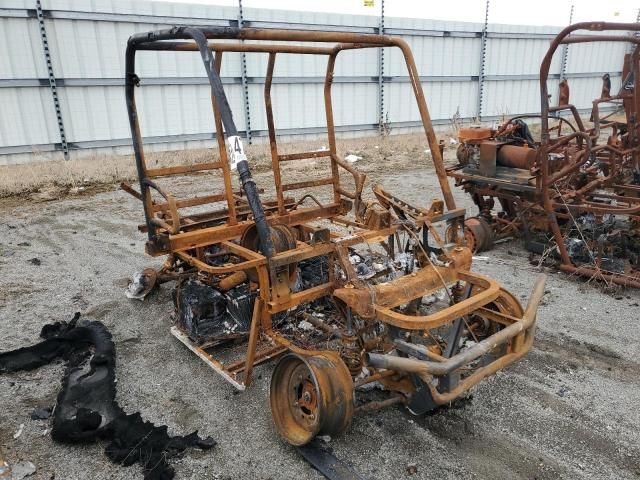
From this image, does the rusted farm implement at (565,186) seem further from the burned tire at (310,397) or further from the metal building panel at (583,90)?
the metal building panel at (583,90)

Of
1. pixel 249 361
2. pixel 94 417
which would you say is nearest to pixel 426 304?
pixel 249 361

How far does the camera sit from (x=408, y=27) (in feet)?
48.9

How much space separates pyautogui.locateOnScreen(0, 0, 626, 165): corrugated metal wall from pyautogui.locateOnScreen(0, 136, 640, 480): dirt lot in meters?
6.70

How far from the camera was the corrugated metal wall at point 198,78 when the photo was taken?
428 inches

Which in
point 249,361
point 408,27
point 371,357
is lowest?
point 249,361

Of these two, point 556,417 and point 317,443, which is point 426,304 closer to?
point 556,417

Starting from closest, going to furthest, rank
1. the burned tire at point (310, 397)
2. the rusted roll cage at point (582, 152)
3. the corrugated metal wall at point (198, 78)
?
the burned tire at point (310, 397), the rusted roll cage at point (582, 152), the corrugated metal wall at point (198, 78)

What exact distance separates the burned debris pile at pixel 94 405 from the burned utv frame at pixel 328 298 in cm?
61

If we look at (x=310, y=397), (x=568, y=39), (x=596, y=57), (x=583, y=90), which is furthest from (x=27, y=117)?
(x=596, y=57)

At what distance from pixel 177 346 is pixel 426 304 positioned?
2332mm

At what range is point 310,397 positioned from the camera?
2926mm

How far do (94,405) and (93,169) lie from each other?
8.18 metres

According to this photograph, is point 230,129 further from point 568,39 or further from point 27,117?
point 27,117

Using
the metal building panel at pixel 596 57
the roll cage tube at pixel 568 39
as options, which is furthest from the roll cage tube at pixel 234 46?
the metal building panel at pixel 596 57
